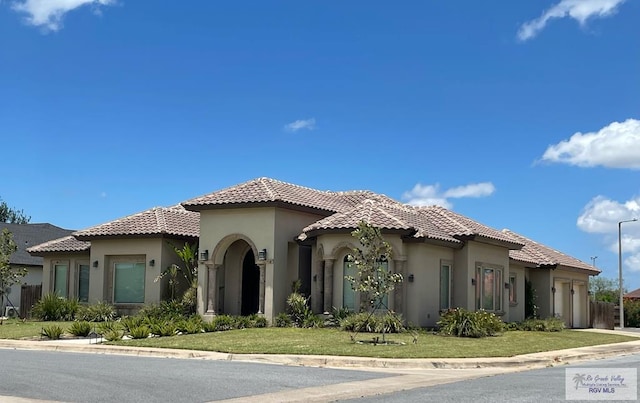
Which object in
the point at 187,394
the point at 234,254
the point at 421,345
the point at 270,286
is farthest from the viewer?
the point at 234,254

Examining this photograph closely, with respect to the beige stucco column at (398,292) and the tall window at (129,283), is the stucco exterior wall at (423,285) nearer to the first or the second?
the beige stucco column at (398,292)

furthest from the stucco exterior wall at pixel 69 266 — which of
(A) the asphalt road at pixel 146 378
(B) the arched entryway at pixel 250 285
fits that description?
(A) the asphalt road at pixel 146 378

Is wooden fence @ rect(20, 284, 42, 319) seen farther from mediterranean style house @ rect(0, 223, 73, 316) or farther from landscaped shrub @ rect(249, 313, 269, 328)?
landscaped shrub @ rect(249, 313, 269, 328)

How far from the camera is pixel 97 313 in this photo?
1282 inches

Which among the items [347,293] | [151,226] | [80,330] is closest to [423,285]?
[347,293]

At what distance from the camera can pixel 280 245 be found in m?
30.4

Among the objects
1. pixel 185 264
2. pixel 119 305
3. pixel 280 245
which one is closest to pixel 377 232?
pixel 280 245

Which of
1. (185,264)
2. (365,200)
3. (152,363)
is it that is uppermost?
(365,200)

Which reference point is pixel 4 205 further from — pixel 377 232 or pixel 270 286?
pixel 377 232

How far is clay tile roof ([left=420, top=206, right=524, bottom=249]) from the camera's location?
31.5m

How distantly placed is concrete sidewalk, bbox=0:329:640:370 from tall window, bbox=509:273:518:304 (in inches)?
432

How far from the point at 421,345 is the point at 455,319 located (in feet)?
15.3

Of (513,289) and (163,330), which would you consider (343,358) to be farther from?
(513,289)

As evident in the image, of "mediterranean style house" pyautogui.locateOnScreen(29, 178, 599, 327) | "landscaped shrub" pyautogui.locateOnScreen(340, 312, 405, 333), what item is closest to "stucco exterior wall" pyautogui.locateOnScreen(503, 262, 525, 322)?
"mediterranean style house" pyautogui.locateOnScreen(29, 178, 599, 327)
